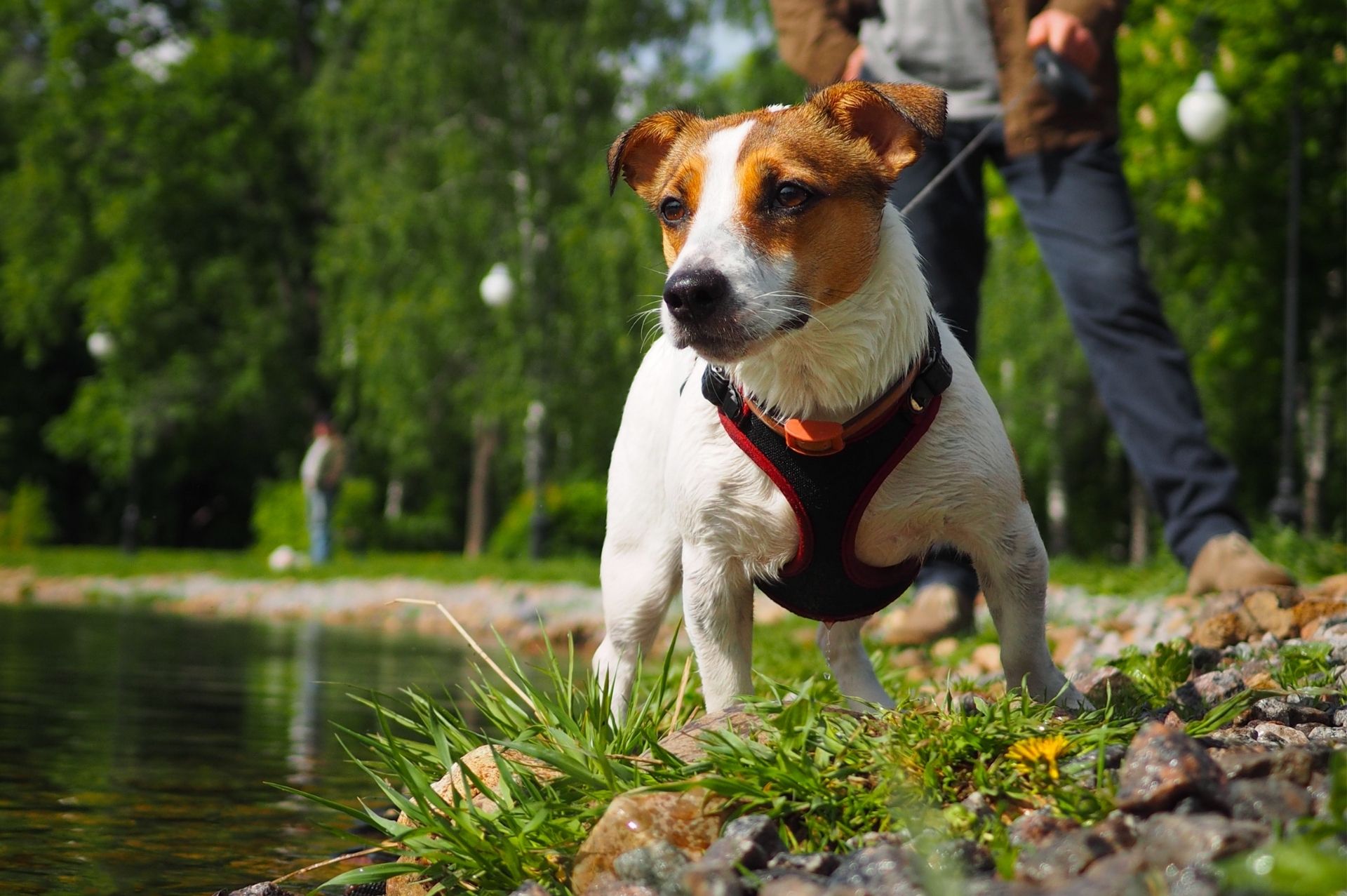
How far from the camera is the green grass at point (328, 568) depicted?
16172 mm

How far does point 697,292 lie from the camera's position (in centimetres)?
260

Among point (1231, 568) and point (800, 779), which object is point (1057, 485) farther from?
point (800, 779)

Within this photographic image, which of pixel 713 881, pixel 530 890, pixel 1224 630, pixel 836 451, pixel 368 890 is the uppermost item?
pixel 836 451

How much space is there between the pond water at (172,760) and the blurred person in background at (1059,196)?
2343 mm

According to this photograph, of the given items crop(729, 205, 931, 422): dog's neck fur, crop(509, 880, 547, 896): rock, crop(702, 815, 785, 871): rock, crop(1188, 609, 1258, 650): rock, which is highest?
crop(729, 205, 931, 422): dog's neck fur

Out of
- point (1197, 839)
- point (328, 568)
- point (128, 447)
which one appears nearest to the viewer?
point (1197, 839)

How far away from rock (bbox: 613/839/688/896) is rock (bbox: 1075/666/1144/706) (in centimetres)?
121

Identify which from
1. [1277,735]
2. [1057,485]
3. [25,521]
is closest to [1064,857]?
[1277,735]

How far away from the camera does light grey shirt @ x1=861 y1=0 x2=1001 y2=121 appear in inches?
187

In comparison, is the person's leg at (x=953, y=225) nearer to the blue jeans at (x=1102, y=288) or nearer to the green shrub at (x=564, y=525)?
the blue jeans at (x=1102, y=288)

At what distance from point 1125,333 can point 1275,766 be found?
316 centimetres

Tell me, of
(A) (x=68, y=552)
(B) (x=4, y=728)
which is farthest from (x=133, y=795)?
(A) (x=68, y=552)

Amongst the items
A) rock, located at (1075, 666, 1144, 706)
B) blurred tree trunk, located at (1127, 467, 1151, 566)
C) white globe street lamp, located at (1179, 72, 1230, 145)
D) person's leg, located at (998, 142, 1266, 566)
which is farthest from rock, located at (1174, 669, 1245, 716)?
blurred tree trunk, located at (1127, 467, 1151, 566)

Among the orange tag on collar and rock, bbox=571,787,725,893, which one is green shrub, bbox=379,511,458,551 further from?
rock, bbox=571,787,725,893
